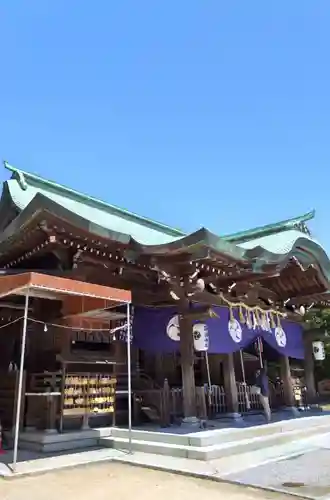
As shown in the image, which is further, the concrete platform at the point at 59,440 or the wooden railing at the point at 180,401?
the wooden railing at the point at 180,401

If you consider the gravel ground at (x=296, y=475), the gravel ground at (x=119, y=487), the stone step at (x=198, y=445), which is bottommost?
the gravel ground at (x=296, y=475)

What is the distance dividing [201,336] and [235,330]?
58.7 inches

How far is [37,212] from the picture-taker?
690 cm

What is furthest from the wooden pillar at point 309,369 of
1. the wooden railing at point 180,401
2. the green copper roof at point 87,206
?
the green copper roof at point 87,206

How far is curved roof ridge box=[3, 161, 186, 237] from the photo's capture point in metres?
11.1

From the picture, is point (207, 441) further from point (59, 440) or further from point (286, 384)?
point (286, 384)

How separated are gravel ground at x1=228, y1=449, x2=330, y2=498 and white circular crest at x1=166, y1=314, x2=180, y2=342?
11.4 feet

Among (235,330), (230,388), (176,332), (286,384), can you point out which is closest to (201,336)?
(176,332)

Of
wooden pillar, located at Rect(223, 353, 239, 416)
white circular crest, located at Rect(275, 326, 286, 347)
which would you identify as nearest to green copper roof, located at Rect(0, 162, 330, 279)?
white circular crest, located at Rect(275, 326, 286, 347)

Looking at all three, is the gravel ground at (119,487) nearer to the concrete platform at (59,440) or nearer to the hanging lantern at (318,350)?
the concrete platform at (59,440)

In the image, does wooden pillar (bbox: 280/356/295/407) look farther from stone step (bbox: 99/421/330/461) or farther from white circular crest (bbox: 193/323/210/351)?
white circular crest (bbox: 193/323/210/351)

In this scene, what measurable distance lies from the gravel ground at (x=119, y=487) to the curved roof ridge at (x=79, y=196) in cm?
750

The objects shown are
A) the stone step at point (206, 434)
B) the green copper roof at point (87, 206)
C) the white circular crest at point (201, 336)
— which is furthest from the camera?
the green copper roof at point (87, 206)

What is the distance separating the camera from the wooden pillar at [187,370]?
28.5 ft
